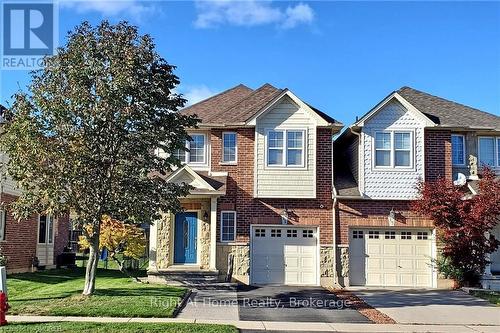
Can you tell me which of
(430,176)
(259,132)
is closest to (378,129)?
(430,176)

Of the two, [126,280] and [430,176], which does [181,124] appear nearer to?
[126,280]

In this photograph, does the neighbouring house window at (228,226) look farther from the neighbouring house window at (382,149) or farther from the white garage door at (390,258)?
the neighbouring house window at (382,149)

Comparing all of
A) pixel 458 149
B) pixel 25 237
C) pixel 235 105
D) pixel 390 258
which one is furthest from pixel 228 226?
pixel 458 149

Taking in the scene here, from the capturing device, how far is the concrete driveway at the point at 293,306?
13766 mm

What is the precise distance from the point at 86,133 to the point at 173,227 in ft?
23.6

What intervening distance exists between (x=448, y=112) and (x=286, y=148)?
22.7 ft

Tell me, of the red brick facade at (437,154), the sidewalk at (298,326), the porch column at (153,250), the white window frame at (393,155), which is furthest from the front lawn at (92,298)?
the red brick facade at (437,154)

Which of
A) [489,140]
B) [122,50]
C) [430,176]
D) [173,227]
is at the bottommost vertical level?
[173,227]

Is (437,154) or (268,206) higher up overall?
(437,154)

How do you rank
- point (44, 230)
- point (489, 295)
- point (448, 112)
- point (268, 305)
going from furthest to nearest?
1. point (44, 230)
2. point (448, 112)
3. point (489, 295)
4. point (268, 305)

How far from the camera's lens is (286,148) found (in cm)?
2112

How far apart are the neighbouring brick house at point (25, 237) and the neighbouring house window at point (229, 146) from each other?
24.8 ft

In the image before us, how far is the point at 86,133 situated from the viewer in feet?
48.0

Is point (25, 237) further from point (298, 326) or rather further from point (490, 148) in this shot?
point (490, 148)
